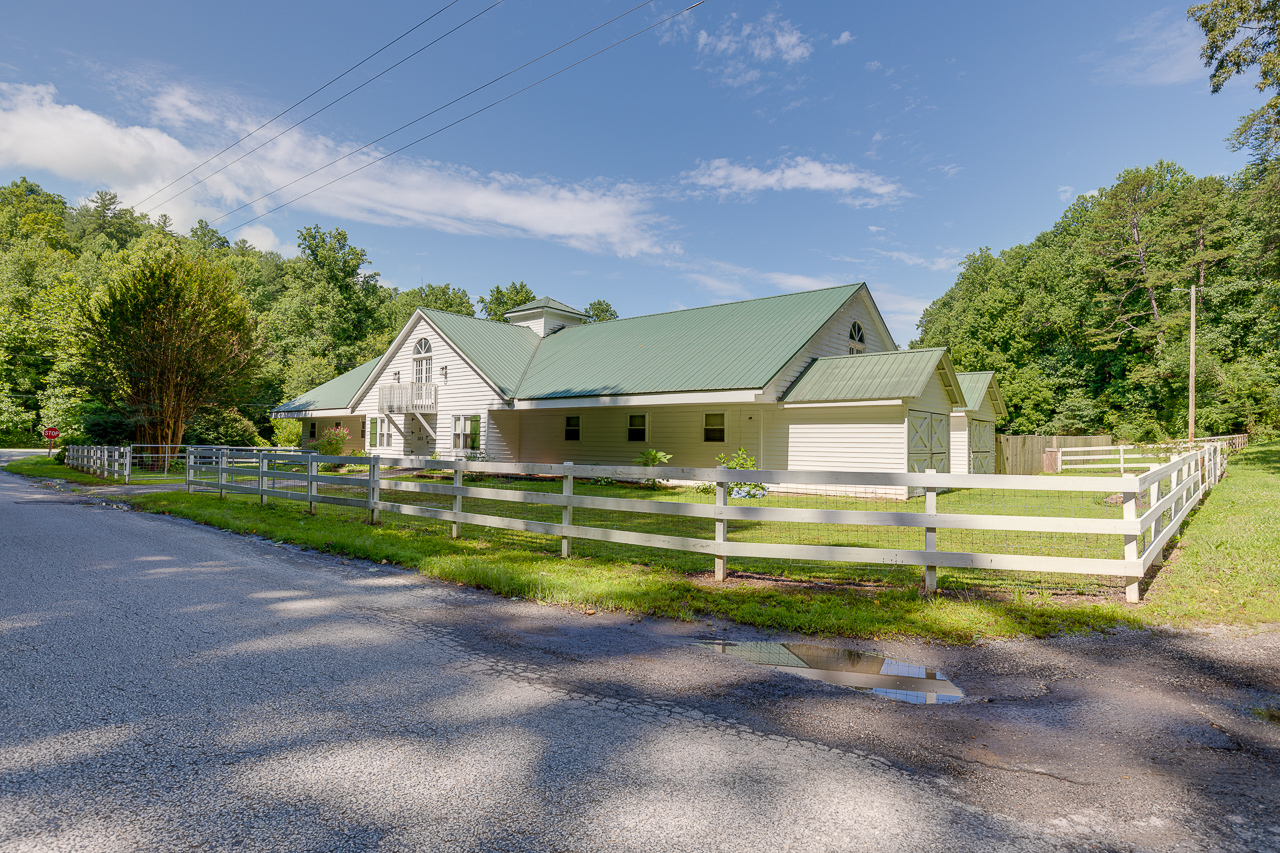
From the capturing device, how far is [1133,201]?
44.3 meters

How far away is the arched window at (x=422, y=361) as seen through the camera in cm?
2719

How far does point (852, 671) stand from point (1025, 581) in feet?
12.1

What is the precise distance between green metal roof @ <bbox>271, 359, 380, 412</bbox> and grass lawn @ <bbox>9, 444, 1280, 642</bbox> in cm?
2071

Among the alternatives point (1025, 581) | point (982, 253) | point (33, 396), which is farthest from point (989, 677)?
point (982, 253)

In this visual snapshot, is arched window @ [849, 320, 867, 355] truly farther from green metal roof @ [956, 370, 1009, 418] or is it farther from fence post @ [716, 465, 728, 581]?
fence post @ [716, 465, 728, 581]

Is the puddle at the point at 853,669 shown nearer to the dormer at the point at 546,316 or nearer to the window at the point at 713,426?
the window at the point at 713,426

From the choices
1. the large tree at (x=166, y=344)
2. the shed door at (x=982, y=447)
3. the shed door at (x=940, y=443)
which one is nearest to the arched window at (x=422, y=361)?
the large tree at (x=166, y=344)

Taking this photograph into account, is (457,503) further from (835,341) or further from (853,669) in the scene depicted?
(835,341)

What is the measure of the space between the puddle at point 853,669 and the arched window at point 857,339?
63.4ft

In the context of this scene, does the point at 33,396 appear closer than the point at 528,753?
No

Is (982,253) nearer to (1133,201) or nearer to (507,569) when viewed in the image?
(1133,201)

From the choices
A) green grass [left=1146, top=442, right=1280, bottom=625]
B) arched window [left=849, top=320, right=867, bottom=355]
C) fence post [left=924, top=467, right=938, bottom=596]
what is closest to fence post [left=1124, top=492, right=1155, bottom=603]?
green grass [left=1146, top=442, right=1280, bottom=625]

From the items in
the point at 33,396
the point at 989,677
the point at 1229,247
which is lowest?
the point at 989,677

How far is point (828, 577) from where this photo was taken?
7371 millimetres
